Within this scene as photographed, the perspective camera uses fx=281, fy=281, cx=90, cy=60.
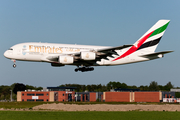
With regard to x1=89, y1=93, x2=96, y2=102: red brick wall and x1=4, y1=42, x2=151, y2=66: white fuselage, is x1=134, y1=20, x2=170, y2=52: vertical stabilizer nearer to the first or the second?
x1=4, y1=42, x2=151, y2=66: white fuselage

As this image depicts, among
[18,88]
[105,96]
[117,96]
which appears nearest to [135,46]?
[117,96]

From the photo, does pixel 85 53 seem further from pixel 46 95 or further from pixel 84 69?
pixel 46 95

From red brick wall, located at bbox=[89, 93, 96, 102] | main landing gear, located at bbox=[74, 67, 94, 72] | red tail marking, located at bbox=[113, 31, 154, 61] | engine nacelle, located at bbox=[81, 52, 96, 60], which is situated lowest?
red brick wall, located at bbox=[89, 93, 96, 102]

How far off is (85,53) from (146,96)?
154ft

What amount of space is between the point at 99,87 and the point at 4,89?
56.7 m

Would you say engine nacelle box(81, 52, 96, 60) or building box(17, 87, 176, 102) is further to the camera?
building box(17, 87, 176, 102)

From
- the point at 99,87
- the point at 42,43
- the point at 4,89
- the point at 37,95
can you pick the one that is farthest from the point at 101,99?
the point at 4,89

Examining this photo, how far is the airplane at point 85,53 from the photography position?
44.2 m

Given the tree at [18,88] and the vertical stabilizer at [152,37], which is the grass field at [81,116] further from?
the tree at [18,88]

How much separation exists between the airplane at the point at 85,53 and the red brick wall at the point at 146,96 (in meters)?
35.8

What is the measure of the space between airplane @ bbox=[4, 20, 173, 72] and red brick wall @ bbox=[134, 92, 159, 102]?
35777mm

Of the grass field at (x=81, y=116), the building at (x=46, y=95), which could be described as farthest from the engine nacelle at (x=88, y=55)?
the building at (x=46, y=95)

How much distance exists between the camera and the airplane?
44156 millimetres

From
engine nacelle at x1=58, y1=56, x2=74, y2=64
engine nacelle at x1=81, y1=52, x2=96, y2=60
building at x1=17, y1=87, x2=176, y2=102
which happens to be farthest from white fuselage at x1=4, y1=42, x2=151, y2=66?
building at x1=17, y1=87, x2=176, y2=102
